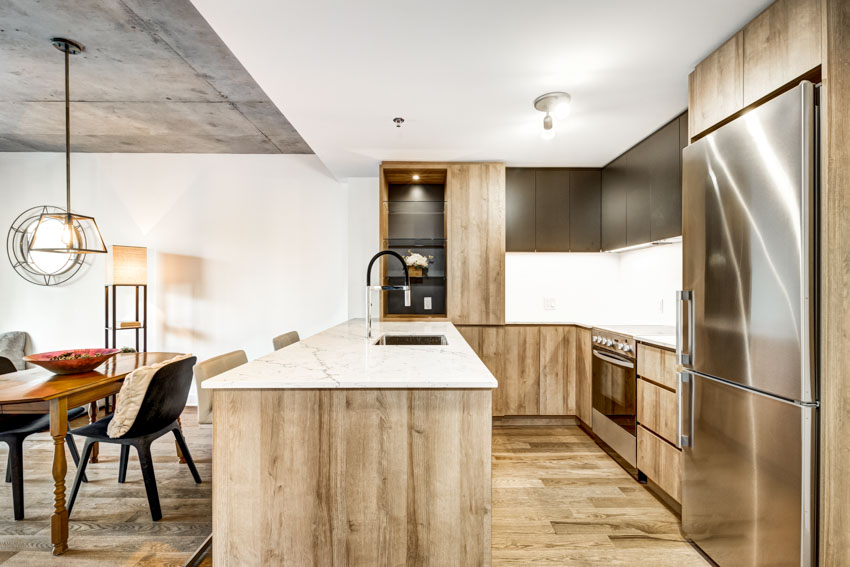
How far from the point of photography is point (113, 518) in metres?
2.16

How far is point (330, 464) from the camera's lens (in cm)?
140

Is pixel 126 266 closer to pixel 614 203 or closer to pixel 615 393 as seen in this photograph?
pixel 615 393

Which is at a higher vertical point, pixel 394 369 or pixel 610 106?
pixel 610 106

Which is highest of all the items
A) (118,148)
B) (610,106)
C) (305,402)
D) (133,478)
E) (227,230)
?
(118,148)

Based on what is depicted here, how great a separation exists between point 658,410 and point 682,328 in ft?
2.21

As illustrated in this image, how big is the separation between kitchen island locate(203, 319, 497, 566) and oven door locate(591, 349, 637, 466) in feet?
5.55

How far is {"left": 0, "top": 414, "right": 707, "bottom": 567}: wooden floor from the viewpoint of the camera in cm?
188

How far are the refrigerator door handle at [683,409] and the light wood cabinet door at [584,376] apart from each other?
134 cm

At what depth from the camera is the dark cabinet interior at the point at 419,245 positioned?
388 cm

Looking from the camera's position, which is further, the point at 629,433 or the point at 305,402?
the point at 629,433

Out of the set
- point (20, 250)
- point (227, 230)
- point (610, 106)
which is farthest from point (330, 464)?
point (20, 250)

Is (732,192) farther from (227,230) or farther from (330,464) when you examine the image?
(227,230)

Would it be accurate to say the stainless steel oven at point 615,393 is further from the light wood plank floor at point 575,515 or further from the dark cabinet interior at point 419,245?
the dark cabinet interior at point 419,245

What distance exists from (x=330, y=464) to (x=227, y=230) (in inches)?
141
